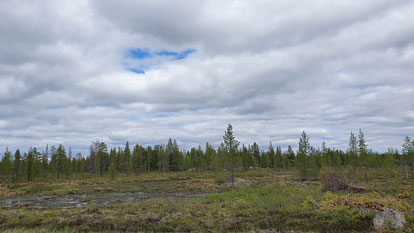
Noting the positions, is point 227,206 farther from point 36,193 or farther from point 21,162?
point 21,162

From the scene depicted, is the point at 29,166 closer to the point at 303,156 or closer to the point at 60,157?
the point at 60,157

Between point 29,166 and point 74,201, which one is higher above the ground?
point 29,166

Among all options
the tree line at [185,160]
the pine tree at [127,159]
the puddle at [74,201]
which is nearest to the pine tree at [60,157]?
the tree line at [185,160]

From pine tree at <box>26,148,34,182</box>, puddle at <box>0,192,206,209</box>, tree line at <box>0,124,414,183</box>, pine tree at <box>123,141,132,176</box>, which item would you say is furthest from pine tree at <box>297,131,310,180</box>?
pine tree at <box>26,148,34,182</box>

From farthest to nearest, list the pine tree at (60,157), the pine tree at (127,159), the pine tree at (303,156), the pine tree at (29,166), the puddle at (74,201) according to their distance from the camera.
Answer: the pine tree at (127,159) < the pine tree at (60,157) < the pine tree at (29,166) < the pine tree at (303,156) < the puddle at (74,201)

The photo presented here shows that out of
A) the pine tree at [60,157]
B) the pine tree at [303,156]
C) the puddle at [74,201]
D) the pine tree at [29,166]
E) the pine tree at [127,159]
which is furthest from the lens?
the pine tree at [127,159]

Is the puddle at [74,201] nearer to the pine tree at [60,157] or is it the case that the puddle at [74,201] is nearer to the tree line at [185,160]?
the tree line at [185,160]

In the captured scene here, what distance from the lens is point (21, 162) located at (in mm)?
74500

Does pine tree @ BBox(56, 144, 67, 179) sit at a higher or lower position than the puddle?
higher

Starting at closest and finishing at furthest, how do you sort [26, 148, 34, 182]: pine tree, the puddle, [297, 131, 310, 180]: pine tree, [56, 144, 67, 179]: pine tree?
the puddle → [297, 131, 310, 180]: pine tree → [26, 148, 34, 182]: pine tree → [56, 144, 67, 179]: pine tree

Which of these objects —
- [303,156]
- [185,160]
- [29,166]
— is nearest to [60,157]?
[29,166]

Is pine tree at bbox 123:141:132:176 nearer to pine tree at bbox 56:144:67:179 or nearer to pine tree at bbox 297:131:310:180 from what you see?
pine tree at bbox 56:144:67:179

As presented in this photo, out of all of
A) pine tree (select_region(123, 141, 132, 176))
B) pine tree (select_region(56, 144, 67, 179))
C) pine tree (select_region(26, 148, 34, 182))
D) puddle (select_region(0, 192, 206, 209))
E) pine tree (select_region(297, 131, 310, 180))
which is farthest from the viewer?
pine tree (select_region(123, 141, 132, 176))

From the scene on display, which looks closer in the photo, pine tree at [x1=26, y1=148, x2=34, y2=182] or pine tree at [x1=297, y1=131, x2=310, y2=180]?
pine tree at [x1=297, y1=131, x2=310, y2=180]
